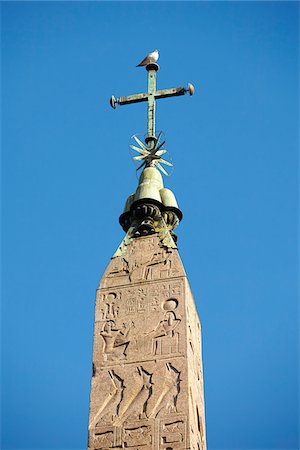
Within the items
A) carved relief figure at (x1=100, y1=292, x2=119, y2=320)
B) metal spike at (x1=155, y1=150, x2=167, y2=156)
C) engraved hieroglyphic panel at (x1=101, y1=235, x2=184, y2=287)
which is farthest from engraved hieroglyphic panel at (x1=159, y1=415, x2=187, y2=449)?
metal spike at (x1=155, y1=150, x2=167, y2=156)

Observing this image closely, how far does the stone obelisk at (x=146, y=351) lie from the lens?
11.9 metres

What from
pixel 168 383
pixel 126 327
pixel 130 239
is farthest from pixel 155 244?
pixel 168 383

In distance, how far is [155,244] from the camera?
1429 cm

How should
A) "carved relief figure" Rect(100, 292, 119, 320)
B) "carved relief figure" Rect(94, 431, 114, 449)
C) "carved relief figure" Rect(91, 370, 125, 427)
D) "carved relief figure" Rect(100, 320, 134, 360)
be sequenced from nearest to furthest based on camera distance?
"carved relief figure" Rect(94, 431, 114, 449), "carved relief figure" Rect(91, 370, 125, 427), "carved relief figure" Rect(100, 320, 134, 360), "carved relief figure" Rect(100, 292, 119, 320)

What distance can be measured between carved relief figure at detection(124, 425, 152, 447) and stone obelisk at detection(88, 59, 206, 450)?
0.01 metres

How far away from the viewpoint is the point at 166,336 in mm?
12812

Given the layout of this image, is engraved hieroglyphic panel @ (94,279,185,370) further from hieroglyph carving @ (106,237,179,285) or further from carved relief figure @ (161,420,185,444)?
carved relief figure @ (161,420,185,444)

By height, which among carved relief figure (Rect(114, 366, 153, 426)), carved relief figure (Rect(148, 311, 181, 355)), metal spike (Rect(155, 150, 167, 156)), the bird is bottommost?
carved relief figure (Rect(114, 366, 153, 426))

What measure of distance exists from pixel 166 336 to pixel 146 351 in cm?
32

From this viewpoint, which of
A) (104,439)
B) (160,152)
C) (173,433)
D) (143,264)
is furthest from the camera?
(160,152)

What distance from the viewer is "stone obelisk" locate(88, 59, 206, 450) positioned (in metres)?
11.9

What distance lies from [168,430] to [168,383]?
2.24 feet

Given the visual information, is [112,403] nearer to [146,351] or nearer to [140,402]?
[140,402]

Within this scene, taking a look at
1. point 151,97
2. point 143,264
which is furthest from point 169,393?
point 151,97
